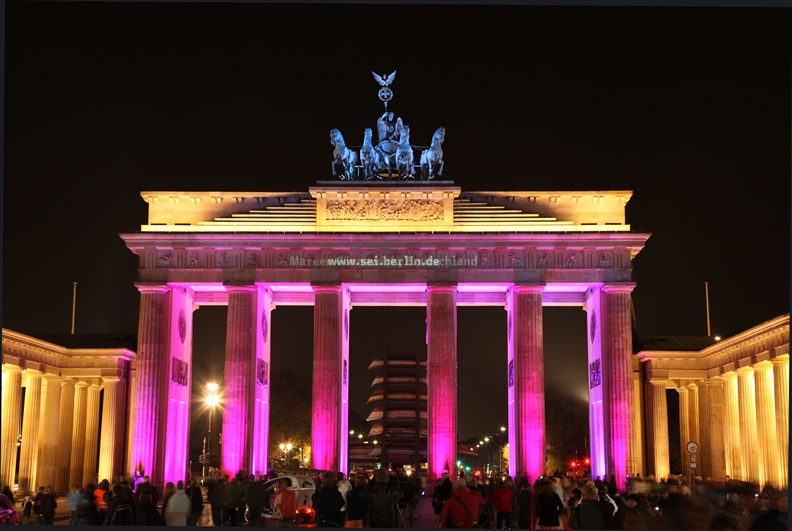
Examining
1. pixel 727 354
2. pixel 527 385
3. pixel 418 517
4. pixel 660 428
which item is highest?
pixel 727 354

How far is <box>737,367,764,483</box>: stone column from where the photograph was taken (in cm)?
6256

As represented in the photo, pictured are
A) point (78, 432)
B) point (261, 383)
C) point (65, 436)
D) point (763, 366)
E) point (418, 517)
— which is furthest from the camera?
point (78, 432)

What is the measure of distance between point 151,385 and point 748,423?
36.5 metres

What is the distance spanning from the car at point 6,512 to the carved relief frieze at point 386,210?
36.2 m

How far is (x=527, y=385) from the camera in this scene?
213 ft

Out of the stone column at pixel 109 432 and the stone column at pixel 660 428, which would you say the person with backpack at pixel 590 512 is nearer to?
the stone column at pixel 660 428

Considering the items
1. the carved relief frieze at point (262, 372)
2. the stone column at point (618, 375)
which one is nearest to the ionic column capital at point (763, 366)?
the stone column at point (618, 375)

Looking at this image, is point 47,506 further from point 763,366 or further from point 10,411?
point 763,366

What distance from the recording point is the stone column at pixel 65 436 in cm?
7144

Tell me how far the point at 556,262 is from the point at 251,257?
1927 centimetres

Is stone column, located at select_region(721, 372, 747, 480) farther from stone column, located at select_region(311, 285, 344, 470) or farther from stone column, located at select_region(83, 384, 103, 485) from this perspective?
stone column, located at select_region(83, 384, 103, 485)

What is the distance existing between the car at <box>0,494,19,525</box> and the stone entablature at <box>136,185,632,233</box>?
3445cm

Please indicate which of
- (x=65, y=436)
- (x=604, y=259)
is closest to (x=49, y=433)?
(x=65, y=436)

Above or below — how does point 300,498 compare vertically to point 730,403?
below
